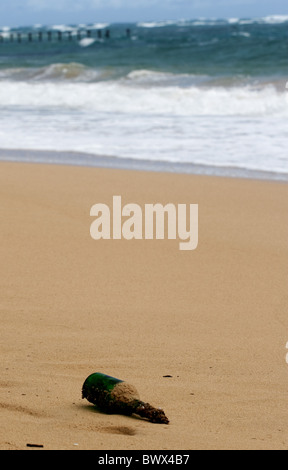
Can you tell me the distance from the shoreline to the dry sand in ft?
4.85

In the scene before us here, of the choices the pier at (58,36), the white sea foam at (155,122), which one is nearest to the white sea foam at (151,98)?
the white sea foam at (155,122)

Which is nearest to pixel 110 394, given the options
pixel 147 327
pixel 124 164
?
pixel 147 327

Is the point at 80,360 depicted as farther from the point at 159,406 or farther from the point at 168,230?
the point at 168,230

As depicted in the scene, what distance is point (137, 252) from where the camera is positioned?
193 inches

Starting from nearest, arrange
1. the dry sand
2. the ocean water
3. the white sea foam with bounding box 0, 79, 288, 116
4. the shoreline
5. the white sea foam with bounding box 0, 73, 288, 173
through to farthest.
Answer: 1. the dry sand
2. the shoreline
3. the ocean water
4. the white sea foam with bounding box 0, 73, 288, 173
5. the white sea foam with bounding box 0, 79, 288, 116

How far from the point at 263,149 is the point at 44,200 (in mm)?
3697

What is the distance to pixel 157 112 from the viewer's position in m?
14.6

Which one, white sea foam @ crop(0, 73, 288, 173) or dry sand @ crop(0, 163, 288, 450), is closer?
dry sand @ crop(0, 163, 288, 450)

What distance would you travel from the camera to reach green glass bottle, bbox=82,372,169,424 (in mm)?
2568

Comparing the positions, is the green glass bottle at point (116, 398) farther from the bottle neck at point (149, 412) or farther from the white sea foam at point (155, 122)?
the white sea foam at point (155, 122)

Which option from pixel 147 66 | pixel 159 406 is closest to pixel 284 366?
pixel 159 406

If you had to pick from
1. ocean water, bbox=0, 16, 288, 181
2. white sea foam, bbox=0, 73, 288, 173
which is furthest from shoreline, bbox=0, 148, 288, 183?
white sea foam, bbox=0, 73, 288, 173

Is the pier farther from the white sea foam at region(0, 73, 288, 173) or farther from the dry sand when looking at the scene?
the dry sand

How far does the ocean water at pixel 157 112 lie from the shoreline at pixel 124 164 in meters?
0.01
